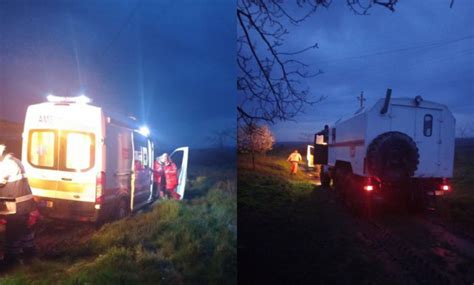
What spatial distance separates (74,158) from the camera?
11.4 ft

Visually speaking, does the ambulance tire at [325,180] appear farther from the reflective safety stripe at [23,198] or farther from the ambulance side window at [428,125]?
the reflective safety stripe at [23,198]

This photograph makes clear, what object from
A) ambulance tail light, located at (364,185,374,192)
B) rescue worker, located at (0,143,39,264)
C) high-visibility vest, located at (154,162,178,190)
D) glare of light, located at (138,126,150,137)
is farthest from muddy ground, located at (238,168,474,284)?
rescue worker, located at (0,143,39,264)

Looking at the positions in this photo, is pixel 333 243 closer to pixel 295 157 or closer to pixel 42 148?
pixel 295 157

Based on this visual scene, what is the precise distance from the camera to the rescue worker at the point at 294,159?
773cm

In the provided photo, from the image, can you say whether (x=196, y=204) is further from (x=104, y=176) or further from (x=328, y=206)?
(x=328, y=206)

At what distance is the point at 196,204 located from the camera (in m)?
3.93

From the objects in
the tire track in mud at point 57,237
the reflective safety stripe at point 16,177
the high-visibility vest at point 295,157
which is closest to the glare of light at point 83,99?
the reflective safety stripe at point 16,177

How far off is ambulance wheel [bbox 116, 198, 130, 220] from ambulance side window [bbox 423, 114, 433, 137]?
4519 millimetres

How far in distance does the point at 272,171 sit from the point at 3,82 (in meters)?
4.62

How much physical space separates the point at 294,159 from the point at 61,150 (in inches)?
232

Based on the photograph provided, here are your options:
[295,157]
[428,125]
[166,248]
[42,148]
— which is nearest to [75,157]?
[42,148]

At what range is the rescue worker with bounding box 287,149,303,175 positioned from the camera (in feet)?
25.4

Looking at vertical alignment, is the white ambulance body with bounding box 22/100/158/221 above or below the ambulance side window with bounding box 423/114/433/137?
below

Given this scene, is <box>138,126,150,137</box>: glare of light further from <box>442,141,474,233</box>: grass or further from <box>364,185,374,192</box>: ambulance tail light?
<box>442,141,474,233</box>: grass
